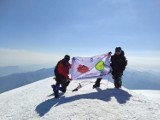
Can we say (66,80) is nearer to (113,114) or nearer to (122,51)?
(122,51)

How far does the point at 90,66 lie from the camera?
19297 millimetres

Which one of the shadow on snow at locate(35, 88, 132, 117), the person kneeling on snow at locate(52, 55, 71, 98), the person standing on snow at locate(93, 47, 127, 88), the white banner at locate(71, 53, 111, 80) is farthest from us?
the white banner at locate(71, 53, 111, 80)

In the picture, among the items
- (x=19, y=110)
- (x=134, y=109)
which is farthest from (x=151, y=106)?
(x=19, y=110)

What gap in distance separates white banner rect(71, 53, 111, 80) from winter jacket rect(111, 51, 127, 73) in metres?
0.94

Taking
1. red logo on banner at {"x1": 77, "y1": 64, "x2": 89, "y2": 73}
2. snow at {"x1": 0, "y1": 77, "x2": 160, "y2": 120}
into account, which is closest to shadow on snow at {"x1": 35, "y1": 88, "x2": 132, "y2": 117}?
snow at {"x1": 0, "y1": 77, "x2": 160, "y2": 120}

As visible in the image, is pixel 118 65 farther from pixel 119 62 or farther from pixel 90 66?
pixel 90 66

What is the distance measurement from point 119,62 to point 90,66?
2811mm

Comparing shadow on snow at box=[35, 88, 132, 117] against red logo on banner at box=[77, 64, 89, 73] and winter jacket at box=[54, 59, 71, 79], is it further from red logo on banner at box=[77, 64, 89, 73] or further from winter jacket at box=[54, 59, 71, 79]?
red logo on banner at box=[77, 64, 89, 73]

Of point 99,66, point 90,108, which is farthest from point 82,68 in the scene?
point 90,108

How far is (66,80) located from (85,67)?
2733 millimetres

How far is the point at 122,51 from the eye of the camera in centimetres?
1773

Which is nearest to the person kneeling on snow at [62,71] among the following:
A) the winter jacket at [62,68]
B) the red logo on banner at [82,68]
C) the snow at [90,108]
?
the winter jacket at [62,68]

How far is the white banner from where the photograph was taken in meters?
18.8

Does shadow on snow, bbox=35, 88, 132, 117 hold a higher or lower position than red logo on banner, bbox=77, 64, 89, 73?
lower
